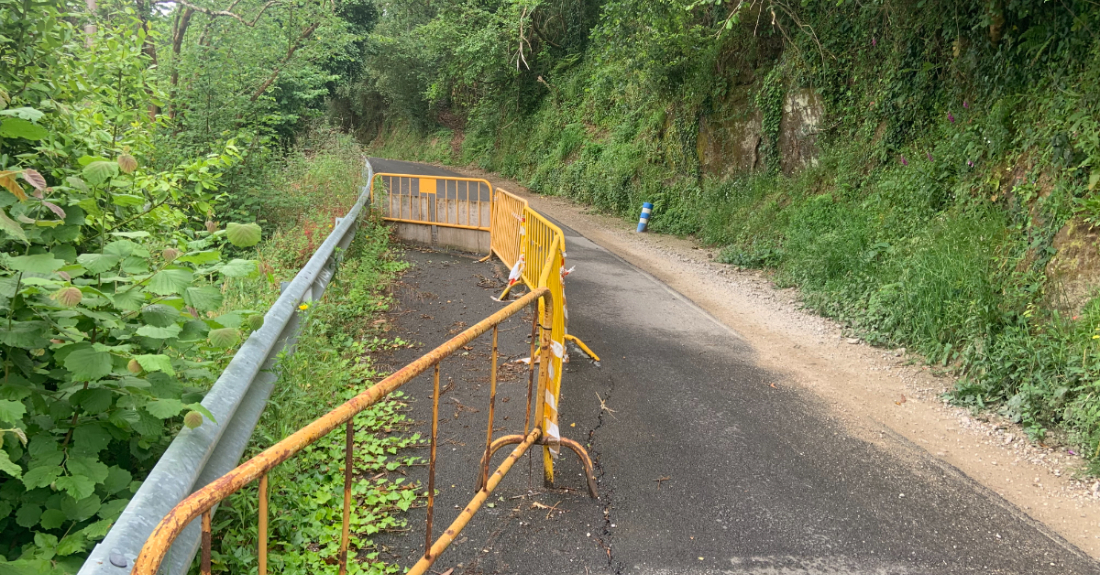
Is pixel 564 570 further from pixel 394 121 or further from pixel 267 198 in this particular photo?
pixel 394 121

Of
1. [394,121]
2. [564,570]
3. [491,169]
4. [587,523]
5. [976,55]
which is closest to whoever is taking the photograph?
[564,570]

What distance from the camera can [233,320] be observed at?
2.89m

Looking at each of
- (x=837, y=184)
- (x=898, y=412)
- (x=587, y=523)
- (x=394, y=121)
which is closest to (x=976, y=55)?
(x=837, y=184)

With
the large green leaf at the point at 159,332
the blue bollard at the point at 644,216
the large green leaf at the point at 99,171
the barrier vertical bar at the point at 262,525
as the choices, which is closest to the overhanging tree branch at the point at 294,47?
the blue bollard at the point at 644,216

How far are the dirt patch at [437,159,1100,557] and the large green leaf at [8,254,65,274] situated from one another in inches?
210

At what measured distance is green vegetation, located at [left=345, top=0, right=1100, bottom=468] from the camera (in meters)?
6.12

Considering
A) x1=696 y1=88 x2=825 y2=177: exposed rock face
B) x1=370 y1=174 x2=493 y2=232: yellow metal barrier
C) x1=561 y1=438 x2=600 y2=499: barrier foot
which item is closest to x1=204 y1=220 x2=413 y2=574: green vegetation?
x1=561 y1=438 x2=600 y2=499: barrier foot

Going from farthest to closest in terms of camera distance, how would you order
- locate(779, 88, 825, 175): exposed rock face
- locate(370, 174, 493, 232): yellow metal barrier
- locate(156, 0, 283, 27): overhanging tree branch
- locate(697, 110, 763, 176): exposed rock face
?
locate(697, 110, 763, 176): exposed rock face < locate(370, 174, 493, 232): yellow metal barrier < locate(779, 88, 825, 175): exposed rock face < locate(156, 0, 283, 27): overhanging tree branch

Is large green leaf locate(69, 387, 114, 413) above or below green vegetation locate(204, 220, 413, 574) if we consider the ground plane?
above

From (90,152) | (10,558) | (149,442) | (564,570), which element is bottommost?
(564,570)

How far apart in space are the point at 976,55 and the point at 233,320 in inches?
374

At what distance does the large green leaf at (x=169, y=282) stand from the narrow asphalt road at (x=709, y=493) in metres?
1.75

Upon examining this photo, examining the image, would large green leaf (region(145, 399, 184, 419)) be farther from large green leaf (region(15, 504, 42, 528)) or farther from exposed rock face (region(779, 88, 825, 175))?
exposed rock face (region(779, 88, 825, 175))

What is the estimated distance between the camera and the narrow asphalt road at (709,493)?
3547 millimetres
